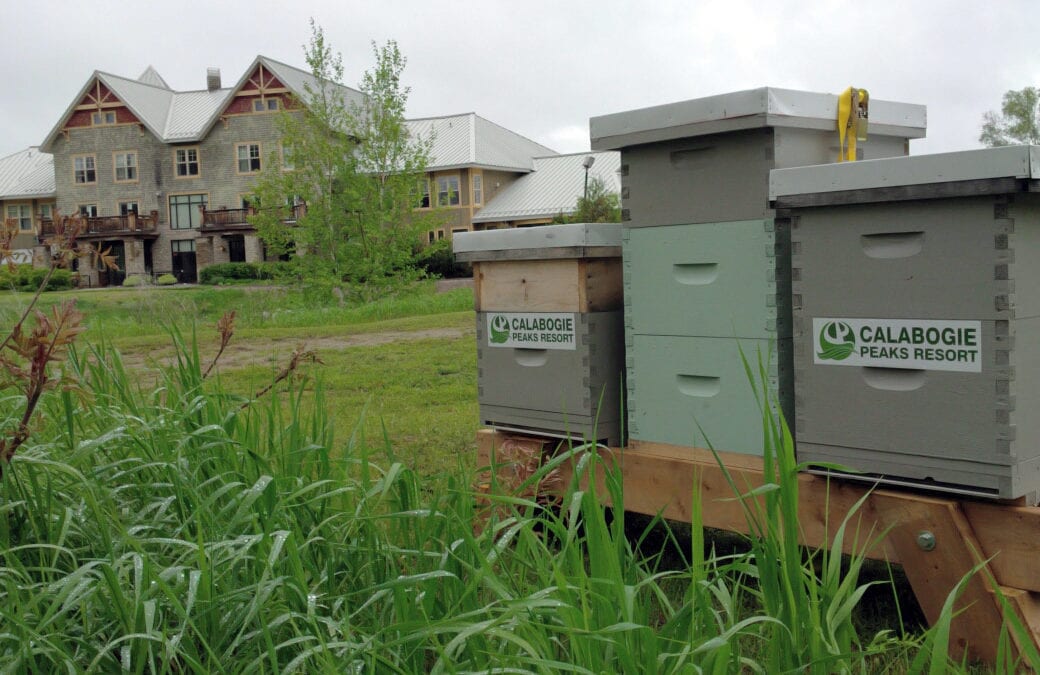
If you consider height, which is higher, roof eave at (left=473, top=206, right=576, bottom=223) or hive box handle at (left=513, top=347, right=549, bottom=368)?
roof eave at (left=473, top=206, right=576, bottom=223)

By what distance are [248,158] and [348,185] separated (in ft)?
80.1

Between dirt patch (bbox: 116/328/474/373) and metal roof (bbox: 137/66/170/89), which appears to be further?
metal roof (bbox: 137/66/170/89)

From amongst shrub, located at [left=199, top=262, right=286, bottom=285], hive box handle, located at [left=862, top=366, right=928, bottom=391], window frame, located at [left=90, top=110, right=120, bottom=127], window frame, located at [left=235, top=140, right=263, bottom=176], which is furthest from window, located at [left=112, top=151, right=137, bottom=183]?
hive box handle, located at [left=862, top=366, right=928, bottom=391]

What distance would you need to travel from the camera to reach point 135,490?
3051 millimetres

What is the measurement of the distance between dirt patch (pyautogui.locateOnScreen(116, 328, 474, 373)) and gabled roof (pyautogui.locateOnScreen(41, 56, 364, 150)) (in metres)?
32.2

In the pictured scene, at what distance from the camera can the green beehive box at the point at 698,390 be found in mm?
3328

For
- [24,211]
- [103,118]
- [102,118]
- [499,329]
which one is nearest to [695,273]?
[499,329]

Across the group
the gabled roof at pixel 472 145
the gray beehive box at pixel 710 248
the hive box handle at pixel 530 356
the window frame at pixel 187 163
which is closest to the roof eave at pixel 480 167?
the gabled roof at pixel 472 145

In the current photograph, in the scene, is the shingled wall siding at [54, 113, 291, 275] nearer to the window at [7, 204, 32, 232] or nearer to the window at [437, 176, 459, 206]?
the window at [7, 204, 32, 232]

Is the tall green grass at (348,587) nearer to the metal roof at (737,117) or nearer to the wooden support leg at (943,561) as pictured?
the wooden support leg at (943,561)

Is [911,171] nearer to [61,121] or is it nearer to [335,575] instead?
[335,575]

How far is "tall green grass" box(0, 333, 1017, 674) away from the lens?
2.07 metres

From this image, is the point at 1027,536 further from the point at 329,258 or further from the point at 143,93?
the point at 143,93

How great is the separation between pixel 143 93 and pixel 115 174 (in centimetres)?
382
